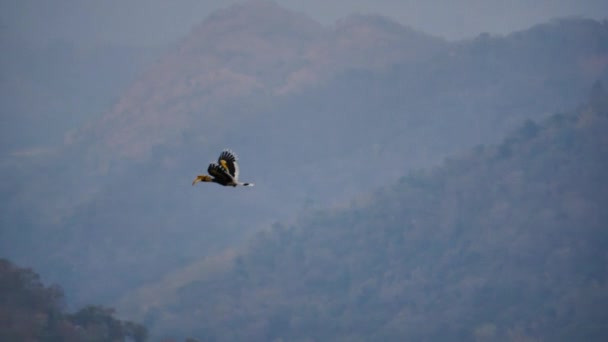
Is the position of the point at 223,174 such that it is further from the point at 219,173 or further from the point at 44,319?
the point at 44,319

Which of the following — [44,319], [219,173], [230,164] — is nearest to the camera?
[219,173]

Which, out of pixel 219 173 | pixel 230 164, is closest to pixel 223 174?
pixel 219 173

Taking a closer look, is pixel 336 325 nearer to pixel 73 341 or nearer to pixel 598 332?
pixel 598 332

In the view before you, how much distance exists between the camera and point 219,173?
2528 centimetres

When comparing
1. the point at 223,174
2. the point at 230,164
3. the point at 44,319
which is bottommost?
the point at 223,174

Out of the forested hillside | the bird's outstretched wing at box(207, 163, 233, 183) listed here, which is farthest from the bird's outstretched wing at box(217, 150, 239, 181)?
the forested hillside

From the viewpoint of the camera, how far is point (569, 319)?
192375 mm

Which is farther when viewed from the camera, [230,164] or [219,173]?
[230,164]

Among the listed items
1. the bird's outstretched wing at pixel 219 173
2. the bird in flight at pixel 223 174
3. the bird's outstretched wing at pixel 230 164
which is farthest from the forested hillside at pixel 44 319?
the bird's outstretched wing at pixel 219 173

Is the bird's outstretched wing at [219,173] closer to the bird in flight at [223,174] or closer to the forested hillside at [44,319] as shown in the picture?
the bird in flight at [223,174]

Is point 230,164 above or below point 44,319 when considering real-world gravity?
below

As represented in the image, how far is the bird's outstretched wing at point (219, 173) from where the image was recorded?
2511 centimetres

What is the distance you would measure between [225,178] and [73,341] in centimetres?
9511

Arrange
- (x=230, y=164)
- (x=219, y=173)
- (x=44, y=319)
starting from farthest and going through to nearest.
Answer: (x=44, y=319), (x=230, y=164), (x=219, y=173)
